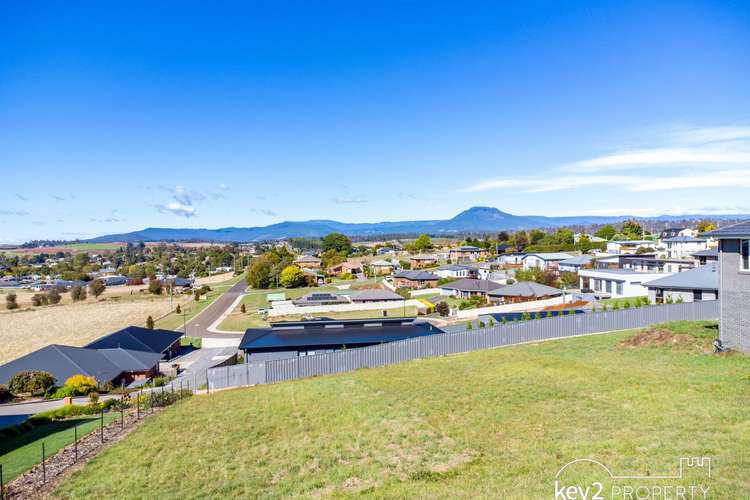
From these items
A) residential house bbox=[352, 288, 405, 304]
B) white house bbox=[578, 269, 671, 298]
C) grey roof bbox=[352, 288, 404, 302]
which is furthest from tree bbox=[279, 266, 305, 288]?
white house bbox=[578, 269, 671, 298]

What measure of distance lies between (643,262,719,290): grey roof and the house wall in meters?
18.1

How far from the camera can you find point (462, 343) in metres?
30.5

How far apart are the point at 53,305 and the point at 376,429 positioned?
102 m

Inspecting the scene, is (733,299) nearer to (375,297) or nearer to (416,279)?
(375,297)

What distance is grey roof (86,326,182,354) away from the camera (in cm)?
4147

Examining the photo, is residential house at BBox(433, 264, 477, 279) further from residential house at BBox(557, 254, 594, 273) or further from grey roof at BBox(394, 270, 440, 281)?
residential house at BBox(557, 254, 594, 273)

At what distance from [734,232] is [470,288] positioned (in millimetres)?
49828

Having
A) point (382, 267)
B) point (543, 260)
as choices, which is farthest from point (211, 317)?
point (543, 260)

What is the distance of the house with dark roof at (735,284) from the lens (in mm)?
19844

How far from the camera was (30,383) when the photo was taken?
31438 mm

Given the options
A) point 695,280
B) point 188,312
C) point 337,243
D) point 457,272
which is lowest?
point 188,312

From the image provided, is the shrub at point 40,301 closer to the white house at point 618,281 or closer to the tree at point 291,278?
the tree at point 291,278

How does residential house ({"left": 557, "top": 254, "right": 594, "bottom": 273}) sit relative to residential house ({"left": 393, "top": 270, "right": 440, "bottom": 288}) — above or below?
above

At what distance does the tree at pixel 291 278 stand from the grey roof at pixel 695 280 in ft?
233
